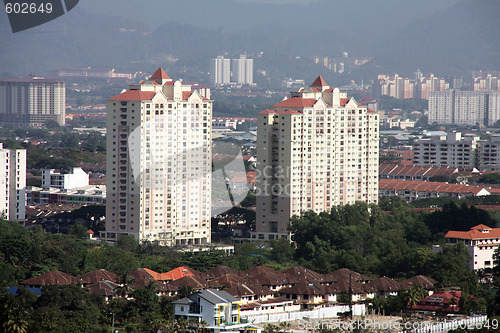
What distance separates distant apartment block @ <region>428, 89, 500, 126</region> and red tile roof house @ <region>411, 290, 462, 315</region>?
6623 centimetres

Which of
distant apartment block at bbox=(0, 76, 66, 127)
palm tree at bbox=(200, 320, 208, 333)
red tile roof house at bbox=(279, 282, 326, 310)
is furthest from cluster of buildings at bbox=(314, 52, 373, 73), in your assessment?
palm tree at bbox=(200, 320, 208, 333)

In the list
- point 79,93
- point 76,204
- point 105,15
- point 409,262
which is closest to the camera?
point 409,262

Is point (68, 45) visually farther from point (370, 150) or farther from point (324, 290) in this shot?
point (324, 290)

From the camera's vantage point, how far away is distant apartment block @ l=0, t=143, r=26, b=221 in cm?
2966

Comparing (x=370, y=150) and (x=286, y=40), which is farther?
(x=286, y=40)

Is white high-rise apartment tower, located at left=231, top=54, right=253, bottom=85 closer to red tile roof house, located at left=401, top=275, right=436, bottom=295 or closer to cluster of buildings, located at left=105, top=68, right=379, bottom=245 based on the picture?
cluster of buildings, located at left=105, top=68, right=379, bottom=245

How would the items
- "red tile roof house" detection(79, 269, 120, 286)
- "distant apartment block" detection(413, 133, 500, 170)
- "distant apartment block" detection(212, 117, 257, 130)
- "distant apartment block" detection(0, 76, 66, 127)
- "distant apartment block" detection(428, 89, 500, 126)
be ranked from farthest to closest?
"distant apartment block" detection(428, 89, 500, 126), "distant apartment block" detection(0, 76, 66, 127), "distant apartment block" detection(212, 117, 257, 130), "distant apartment block" detection(413, 133, 500, 170), "red tile roof house" detection(79, 269, 120, 286)

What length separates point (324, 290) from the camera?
65.0 feet

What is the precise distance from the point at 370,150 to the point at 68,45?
308 ft

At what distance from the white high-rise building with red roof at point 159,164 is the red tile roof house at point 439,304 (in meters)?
8.75

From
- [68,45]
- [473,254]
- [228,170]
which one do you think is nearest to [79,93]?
[68,45]

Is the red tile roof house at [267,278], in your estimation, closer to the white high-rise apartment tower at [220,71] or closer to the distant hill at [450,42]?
the white high-rise apartment tower at [220,71]

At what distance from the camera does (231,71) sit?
402ft

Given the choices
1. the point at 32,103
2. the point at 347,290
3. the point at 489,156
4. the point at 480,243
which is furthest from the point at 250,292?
the point at 32,103
